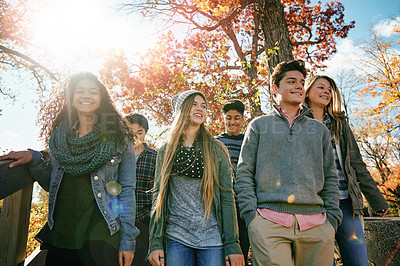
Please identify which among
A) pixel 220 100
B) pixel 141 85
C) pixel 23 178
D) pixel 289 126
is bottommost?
pixel 23 178

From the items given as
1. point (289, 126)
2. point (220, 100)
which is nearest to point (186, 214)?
point (289, 126)

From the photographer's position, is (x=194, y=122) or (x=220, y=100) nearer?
(x=194, y=122)

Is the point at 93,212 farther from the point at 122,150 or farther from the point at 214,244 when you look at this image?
the point at 214,244

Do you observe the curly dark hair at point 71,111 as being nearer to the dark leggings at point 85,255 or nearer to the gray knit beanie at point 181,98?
the gray knit beanie at point 181,98

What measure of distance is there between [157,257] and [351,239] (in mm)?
1790

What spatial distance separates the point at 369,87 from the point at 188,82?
16.2m

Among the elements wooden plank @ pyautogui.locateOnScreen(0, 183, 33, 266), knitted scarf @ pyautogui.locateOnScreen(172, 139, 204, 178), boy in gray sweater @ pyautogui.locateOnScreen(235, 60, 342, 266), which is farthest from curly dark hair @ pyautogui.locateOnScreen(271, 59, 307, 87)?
wooden plank @ pyautogui.locateOnScreen(0, 183, 33, 266)

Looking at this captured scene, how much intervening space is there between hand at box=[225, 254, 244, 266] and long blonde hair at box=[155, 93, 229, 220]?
1.13 ft

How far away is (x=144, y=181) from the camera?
3.65m

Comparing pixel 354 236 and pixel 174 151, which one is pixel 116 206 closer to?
pixel 174 151

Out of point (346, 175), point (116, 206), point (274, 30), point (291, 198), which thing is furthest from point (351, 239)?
point (274, 30)

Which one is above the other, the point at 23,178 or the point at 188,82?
the point at 188,82

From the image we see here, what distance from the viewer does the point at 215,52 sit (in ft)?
23.3

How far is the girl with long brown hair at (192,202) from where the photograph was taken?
2049 mm
